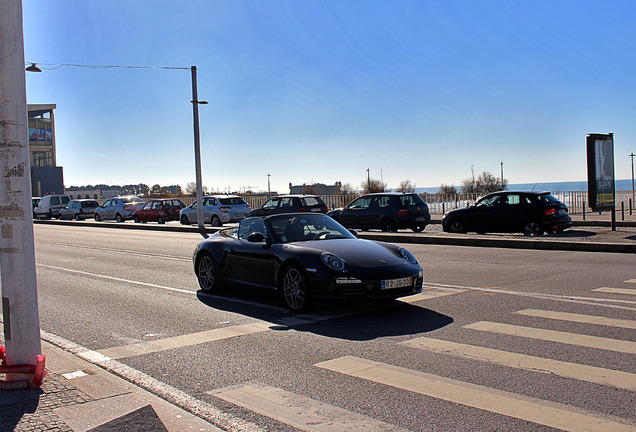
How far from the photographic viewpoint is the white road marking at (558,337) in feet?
19.2

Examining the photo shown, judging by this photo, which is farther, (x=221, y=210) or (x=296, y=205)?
(x=221, y=210)

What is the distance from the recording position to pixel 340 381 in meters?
5.02

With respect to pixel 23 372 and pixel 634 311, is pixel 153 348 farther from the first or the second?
pixel 634 311

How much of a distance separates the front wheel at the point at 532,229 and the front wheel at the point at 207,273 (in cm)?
1186

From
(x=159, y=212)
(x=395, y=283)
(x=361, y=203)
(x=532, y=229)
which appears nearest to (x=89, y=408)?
(x=395, y=283)

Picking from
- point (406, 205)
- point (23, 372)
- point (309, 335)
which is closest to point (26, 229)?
A: point (23, 372)

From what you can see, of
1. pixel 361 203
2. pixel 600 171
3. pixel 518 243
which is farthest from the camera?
pixel 361 203

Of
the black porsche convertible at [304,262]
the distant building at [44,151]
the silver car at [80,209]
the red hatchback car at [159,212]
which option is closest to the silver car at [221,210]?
the red hatchback car at [159,212]

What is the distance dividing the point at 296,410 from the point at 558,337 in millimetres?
3294

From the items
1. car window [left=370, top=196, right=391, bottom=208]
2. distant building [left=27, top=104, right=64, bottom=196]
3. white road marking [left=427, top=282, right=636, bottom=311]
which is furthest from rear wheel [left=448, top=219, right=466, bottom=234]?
distant building [left=27, top=104, right=64, bottom=196]

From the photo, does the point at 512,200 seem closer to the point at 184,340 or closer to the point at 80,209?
the point at 184,340

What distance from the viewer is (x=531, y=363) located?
5379mm

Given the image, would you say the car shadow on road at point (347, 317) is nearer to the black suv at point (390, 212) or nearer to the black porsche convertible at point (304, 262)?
the black porsche convertible at point (304, 262)

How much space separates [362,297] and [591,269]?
6.06 metres
